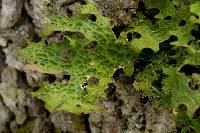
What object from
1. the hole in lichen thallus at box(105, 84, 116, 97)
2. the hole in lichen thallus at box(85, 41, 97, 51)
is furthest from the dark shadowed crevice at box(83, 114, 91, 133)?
the hole in lichen thallus at box(85, 41, 97, 51)

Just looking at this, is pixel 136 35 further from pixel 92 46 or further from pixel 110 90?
pixel 110 90

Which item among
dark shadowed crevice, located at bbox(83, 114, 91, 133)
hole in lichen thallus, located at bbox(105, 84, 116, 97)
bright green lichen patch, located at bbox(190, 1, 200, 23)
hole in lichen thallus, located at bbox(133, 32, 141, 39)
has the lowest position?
dark shadowed crevice, located at bbox(83, 114, 91, 133)

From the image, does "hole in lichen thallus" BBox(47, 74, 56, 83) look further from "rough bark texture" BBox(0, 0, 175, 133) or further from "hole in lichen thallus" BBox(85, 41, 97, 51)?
"hole in lichen thallus" BBox(85, 41, 97, 51)

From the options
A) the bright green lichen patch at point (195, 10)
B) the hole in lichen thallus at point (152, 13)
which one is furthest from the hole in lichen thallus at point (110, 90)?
the bright green lichen patch at point (195, 10)

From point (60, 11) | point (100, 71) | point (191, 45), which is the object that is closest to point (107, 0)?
point (60, 11)

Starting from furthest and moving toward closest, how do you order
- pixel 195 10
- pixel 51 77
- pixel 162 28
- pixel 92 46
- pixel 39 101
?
pixel 39 101 < pixel 51 77 < pixel 92 46 < pixel 162 28 < pixel 195 10

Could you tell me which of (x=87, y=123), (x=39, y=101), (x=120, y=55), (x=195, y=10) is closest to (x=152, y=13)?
(x=120, y=55)
